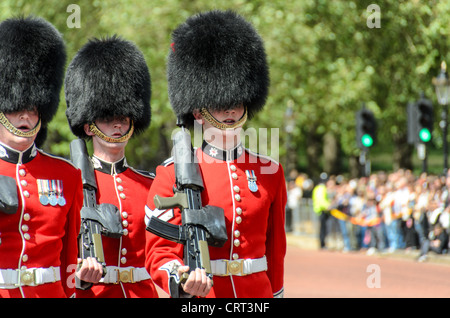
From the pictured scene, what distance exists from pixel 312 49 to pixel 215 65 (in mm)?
17219

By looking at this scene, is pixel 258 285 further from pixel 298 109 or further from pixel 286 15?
pixel 298 109

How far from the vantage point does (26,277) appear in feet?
15.7

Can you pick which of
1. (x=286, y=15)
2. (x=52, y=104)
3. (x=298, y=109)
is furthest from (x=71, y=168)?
(x=298, y=109)

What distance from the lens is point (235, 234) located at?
15.5 ft

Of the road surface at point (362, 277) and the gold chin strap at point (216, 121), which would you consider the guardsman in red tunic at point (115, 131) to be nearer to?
the gold chin strap at point (216, 121)

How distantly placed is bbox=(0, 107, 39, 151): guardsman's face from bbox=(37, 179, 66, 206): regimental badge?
22 centimetres

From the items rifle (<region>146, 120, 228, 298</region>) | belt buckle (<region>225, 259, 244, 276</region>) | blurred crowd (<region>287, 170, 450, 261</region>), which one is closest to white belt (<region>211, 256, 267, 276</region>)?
belt buckle (<region>225, 259, 244, 276</region>)

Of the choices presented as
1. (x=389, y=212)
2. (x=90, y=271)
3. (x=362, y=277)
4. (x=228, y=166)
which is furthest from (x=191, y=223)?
(x=389, y=212)

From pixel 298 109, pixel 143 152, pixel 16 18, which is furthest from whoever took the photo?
pixel 143 152

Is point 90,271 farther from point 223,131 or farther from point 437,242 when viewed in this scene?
point 437,242

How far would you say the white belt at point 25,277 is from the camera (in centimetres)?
475

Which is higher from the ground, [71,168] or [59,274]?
[71,168]

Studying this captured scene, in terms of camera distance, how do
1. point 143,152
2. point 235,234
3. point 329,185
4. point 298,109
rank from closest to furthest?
point 235,234, point 329,185, point 298,109, point 143,152

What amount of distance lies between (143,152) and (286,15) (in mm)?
8812
